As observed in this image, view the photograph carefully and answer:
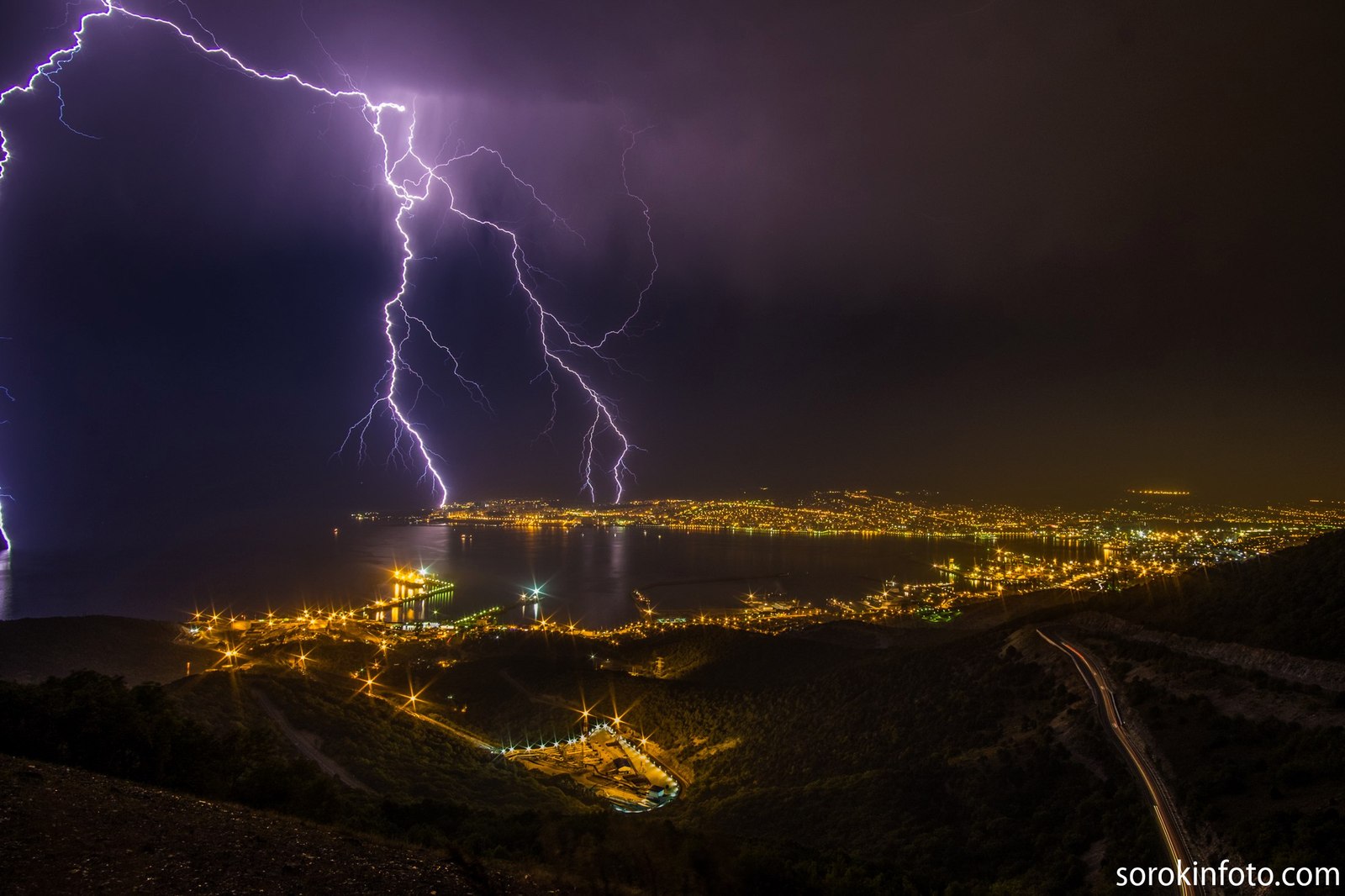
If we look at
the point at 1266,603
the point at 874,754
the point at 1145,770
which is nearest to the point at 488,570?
the point at 874,754

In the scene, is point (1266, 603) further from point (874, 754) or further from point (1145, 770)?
point (874, 754)

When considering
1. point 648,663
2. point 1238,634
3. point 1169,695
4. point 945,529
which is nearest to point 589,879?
point 1169,695

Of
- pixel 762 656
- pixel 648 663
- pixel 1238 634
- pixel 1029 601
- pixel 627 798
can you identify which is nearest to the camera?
pixel 1238 634

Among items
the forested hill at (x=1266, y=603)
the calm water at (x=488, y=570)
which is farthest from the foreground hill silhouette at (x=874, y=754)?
the calm water at (x=488, y=570)

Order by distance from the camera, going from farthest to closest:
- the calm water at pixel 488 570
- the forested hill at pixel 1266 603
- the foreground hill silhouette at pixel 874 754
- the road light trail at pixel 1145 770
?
the calm water at pixel 488 570 < the forested hill at pixel 1266 603 < the foreground hill silhouette at pixel 874 754 < the road light trail at pixel 1145 770

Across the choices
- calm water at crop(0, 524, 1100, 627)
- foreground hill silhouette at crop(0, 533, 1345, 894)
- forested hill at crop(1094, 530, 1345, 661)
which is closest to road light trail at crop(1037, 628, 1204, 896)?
foreground hill silhouette at crop(0, 533, 1345, 894)

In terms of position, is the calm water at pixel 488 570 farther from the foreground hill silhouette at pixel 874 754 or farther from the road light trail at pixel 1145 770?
the road light trail at pixel 1145 770

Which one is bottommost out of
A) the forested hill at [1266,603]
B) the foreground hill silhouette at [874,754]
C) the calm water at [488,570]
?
the calm water at [488,570]

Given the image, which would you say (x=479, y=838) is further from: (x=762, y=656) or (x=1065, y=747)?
(x=762, y=656)

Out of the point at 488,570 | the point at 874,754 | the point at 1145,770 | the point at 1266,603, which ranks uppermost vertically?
the point at 1266,603
